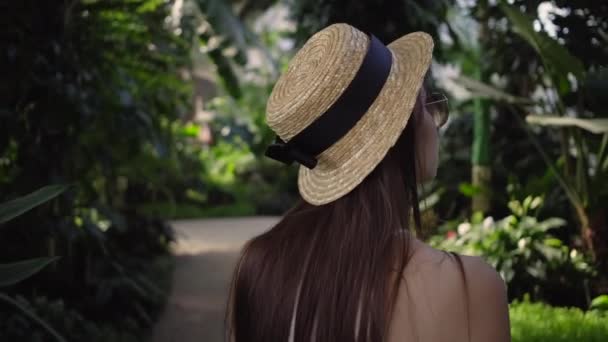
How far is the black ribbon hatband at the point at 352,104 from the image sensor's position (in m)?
1.34

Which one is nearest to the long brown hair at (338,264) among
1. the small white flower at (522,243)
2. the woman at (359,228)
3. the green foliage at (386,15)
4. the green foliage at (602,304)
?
the woman at (359,228)

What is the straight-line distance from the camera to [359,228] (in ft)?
4.37

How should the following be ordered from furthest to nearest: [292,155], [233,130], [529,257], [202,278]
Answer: [202,278] < [233,130] < [529,257] < [292,155]

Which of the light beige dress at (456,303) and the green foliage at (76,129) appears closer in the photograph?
the light beige dress at (456,303)

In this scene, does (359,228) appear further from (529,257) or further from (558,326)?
(529,257)

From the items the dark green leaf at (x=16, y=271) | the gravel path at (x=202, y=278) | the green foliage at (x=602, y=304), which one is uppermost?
the dark green leaf at (x=16, y=271)

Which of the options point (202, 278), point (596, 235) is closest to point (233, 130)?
point (202, 278)

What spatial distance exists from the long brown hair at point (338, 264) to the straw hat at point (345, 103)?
0.15 ft

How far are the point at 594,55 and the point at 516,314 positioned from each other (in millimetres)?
1009

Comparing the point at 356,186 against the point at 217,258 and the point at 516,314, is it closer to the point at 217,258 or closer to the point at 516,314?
the point at 516,314

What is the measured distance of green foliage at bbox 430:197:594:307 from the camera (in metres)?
3.64

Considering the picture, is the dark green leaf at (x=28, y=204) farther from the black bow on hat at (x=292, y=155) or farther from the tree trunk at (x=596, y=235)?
the tree trunk at (x=596, y=235)

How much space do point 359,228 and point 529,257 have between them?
290 centimetres

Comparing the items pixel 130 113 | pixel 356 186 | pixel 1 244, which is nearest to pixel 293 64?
pixel 356 186
